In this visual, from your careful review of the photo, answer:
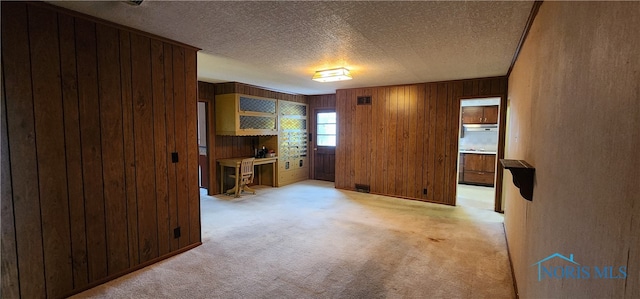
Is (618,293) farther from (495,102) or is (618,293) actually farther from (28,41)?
(495,102)

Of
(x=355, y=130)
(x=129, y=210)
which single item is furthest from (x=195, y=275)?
(x=355, y=130)

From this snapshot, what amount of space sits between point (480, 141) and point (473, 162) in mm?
805

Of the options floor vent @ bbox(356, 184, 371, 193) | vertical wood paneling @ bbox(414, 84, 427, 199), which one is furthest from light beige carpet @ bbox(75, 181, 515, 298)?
floor vent @ bbox(356, 184, 371, 193)

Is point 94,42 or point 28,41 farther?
point 94,42

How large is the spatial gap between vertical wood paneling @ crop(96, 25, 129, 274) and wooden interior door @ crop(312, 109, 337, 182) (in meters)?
5.39

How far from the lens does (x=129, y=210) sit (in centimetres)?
272

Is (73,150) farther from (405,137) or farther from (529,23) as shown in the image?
(405,137)

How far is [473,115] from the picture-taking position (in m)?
A: 7.12

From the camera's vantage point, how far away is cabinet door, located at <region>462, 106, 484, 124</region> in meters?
7.02

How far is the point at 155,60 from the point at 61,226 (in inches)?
65.9

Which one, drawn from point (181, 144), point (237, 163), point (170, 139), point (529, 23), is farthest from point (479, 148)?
point (170, 139)

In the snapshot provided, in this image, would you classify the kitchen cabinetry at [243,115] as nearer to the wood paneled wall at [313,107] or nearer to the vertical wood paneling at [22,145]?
the wood paneled wall at [313,107]

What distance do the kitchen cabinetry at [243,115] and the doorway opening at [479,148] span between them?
447cm

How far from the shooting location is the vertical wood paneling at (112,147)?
2498 millimetres
